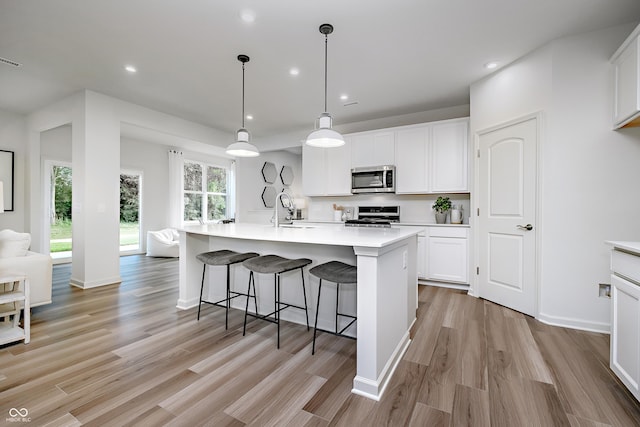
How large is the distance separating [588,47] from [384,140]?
250 cm

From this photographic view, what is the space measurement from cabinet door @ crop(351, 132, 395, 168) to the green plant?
2.97 ft

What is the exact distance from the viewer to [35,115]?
189 inches

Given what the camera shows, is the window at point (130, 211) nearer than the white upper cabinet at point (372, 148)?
No

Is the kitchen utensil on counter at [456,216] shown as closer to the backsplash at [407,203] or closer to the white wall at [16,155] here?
the backsplash at [407,203]

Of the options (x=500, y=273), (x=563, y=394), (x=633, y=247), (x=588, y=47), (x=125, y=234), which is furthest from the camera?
(x=125, y=234)

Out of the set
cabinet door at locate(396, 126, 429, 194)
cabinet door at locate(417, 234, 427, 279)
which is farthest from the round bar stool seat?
cabinet door at locate(396, 126, 429, 194)

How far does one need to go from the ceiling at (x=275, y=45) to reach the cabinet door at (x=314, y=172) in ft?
3.93

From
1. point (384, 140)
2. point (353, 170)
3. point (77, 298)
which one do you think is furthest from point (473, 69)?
point (77, 298)

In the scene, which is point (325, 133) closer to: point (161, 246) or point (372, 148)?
point (372, 148)

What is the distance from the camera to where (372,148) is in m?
4.77

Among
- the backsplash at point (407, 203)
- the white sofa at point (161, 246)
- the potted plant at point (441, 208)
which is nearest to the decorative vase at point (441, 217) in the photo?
the potted plant at point (441, 208)

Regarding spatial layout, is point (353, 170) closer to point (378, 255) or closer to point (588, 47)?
point (588, 47)

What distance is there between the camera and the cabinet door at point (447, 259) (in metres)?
3.90

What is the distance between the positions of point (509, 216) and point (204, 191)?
6.74 m
